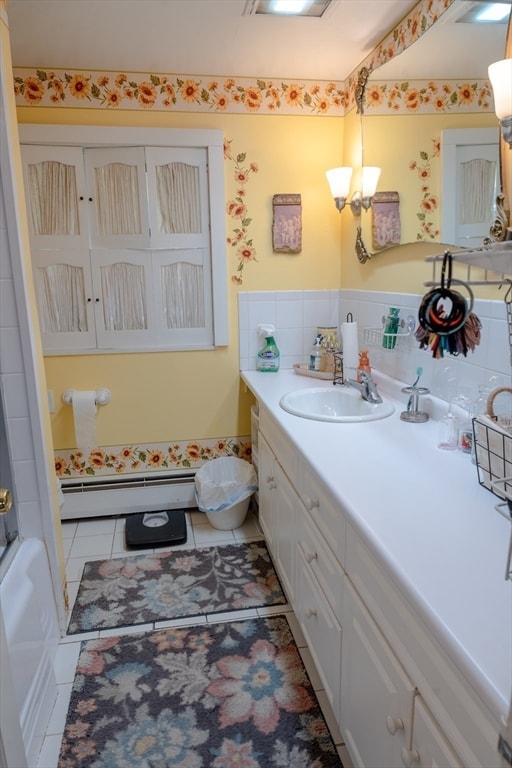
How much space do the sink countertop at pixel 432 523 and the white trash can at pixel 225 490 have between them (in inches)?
35.2

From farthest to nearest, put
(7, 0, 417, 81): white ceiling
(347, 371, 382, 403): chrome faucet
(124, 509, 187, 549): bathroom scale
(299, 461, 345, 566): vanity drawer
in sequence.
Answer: (124, 509, 187, 549): bathroom scale
(347, 371, 382, 403): chrome faucet
(7, 0, 417, 81): white ceiling
(299, 461, 345, 566): vanity drawer

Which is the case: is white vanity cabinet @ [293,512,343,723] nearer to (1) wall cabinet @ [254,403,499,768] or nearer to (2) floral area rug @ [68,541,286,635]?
(1) wall cabinet @ [254,403,499,768]

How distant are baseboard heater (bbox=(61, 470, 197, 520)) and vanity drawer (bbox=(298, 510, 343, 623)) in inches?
49.3

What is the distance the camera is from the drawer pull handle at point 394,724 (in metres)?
0.93

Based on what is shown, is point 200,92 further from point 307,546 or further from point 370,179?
point 307,546

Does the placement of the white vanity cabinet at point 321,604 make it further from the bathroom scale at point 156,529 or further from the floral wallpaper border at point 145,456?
the floral wallpaper border at point 145,456

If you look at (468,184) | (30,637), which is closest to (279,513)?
(30,637)

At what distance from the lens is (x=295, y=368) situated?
2.59 metres

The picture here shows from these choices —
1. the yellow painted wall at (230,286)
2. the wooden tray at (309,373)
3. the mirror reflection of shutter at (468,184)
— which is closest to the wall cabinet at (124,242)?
the yellow painted wall at (230,286)

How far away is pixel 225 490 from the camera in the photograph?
2.55 meters

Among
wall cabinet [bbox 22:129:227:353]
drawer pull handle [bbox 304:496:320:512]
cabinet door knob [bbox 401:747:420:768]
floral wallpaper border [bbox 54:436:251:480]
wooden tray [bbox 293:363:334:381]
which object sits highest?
wall cabinet [bbox 22:129:227:353]

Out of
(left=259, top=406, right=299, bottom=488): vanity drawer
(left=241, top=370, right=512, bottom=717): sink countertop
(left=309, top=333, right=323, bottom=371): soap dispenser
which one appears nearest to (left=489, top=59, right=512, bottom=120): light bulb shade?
(left=241, top=370, right=512, bottom=717): sink countertop

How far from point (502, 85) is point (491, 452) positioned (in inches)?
36.7

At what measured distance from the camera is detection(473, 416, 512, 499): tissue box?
1.11 metres
